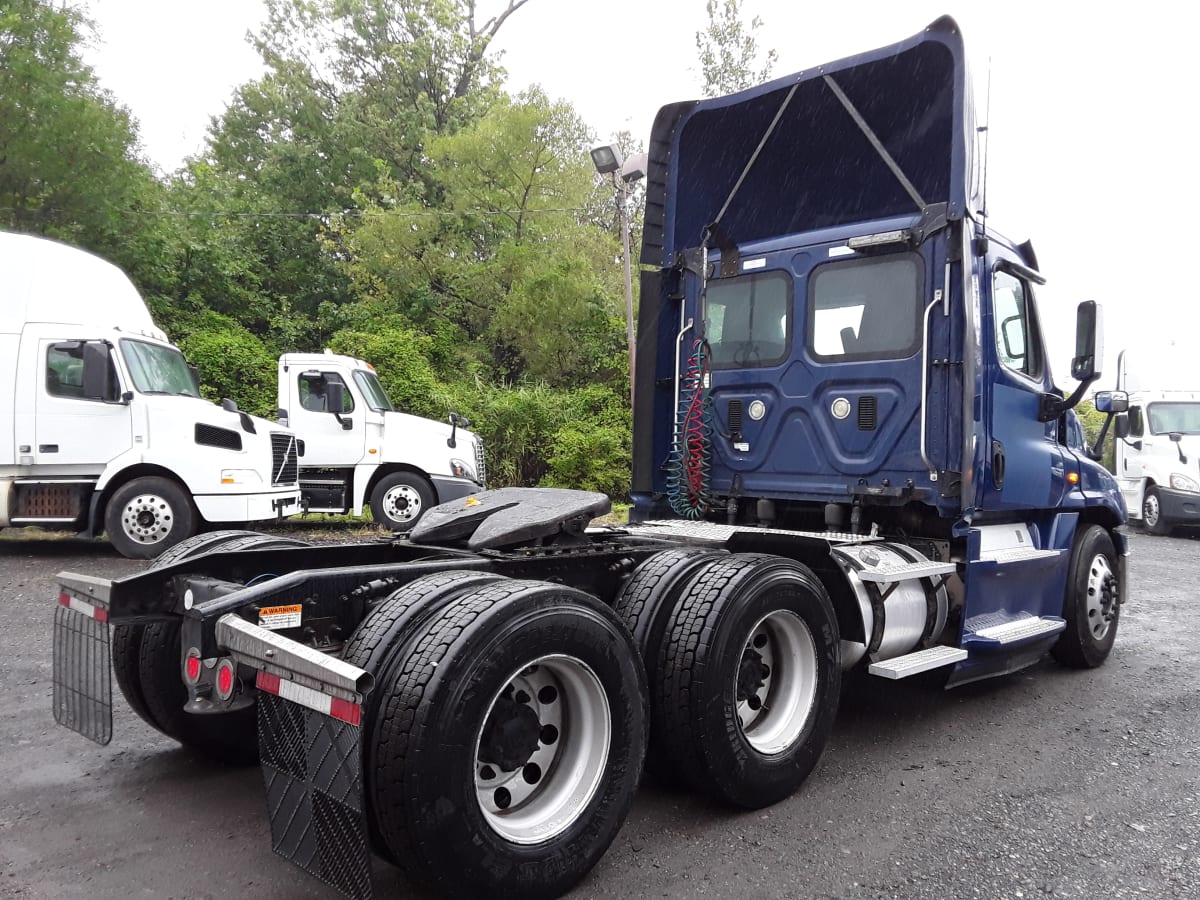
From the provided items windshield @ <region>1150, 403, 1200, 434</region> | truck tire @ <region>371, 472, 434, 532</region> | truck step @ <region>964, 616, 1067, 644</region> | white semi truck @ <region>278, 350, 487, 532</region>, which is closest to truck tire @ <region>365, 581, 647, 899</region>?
truck step @ <region>964, 616, 1067, 644</region>

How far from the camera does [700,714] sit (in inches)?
132

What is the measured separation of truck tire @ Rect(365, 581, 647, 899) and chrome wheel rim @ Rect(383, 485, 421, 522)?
996 cm

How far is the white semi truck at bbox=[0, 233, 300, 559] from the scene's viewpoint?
9.84m

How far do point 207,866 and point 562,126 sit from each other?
2095cm

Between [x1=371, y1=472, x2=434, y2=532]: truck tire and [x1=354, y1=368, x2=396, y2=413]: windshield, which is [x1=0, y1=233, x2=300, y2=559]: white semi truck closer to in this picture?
[x1=371, y1=472, x2=434, y2=532]: truck tire

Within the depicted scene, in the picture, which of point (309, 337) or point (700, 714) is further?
point (309, 337)

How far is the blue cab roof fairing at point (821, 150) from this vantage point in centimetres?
493

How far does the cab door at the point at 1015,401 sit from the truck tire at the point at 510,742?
2833 mm

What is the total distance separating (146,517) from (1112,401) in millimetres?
9119

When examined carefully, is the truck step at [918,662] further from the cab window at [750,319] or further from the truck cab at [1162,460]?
the truck cab at [1162,460]

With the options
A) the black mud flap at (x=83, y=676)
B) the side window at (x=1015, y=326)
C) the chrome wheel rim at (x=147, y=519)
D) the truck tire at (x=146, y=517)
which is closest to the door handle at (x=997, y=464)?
the side window at (x=1015, y=326)

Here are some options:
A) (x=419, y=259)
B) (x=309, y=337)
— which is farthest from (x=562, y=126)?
(x=309, y=337)

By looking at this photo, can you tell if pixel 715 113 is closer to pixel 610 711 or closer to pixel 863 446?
pixel 863 446

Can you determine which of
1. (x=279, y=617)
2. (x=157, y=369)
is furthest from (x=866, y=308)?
(x=157, y=369)
